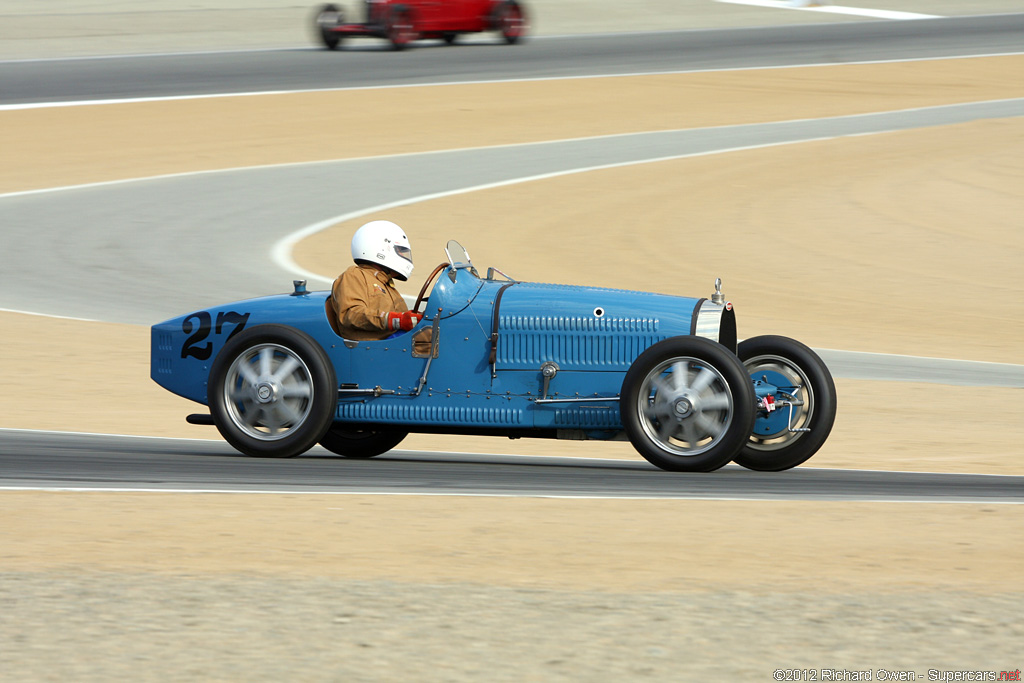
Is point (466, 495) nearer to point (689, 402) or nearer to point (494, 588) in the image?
point (689, 402)

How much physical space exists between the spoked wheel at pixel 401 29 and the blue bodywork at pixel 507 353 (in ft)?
88.7

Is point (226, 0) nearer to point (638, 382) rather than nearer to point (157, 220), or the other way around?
point (157, 220)

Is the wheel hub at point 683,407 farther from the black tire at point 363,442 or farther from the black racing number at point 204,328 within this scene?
the black racing number at point 204,328

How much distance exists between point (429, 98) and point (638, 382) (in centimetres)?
2313

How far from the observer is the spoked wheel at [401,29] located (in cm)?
3544

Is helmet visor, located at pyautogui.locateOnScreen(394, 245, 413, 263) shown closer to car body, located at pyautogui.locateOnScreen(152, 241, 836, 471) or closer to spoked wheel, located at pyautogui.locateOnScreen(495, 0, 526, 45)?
car body, located at pyautogui.locateOnScreen(152, 241, 836, 471)

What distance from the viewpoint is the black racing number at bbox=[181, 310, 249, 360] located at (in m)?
9.35

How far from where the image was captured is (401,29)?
35.8 metres

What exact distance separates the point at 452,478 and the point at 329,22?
1129 inches

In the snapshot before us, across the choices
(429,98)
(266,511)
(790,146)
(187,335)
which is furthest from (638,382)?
(429,98)

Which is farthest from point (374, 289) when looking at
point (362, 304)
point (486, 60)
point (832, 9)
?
point (832, 9)

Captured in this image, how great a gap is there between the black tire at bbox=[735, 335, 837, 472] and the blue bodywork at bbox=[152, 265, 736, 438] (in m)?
0.28

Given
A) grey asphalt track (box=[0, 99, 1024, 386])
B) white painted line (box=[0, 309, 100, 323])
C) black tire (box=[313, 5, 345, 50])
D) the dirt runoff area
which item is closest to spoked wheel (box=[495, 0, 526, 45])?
black tire (box=[313, 5, 345, 50])

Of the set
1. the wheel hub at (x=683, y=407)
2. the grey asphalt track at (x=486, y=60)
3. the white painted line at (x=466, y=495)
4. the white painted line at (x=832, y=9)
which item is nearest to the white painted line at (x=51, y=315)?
the white painted line at (x=466, y=495)
